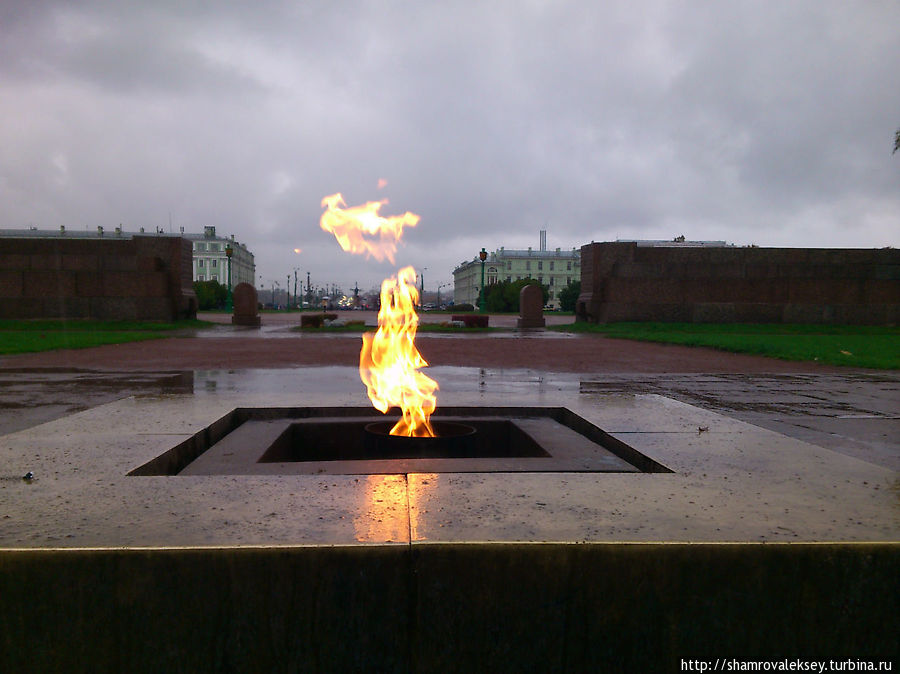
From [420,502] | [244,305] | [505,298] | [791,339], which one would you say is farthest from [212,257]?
[420,502]

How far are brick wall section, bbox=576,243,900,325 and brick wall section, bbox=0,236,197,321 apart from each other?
16.3 metres

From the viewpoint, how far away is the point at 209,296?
155 ft

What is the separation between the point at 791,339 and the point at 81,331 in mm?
19836

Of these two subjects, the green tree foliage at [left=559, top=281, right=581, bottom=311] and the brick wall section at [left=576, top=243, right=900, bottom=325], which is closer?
the brick wall section at [left=576, top=243, right=900, bottom=325]

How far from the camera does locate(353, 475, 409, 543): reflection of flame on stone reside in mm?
1700

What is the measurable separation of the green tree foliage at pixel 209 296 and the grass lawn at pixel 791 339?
32.6m

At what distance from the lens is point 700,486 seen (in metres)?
2.29

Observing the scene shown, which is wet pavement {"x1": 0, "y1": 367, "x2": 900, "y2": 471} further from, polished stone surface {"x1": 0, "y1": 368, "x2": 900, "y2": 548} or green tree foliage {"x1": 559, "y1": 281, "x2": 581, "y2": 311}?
green tree foliage {"x1": 559, "y1": 281, "x2": 581, "y2": 311}

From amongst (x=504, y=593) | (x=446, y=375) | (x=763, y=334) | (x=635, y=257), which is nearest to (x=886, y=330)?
(x=763, y=334)

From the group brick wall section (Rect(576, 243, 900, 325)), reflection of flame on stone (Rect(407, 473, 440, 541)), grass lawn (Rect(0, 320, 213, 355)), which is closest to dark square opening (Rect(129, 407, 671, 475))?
reflection of flame on stone (Rect(407, 473, 440, 541))

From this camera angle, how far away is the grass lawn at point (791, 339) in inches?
437

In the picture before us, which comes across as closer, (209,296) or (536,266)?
(209,296)

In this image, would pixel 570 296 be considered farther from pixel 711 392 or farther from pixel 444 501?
pixel 444 501

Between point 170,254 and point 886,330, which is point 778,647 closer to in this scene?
point 886,330
